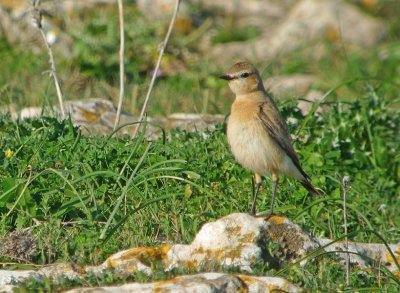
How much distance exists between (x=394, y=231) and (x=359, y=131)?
1509mm

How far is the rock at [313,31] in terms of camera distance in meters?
15.6

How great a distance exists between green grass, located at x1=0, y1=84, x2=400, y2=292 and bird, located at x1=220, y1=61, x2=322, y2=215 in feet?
1.27

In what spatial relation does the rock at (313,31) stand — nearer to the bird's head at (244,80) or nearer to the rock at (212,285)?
the bird's head at (244,80)

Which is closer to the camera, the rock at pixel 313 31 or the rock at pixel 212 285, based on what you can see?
the rock at pixel 212 285

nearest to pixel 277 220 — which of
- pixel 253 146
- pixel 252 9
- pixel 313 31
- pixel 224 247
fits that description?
pixel 224 247

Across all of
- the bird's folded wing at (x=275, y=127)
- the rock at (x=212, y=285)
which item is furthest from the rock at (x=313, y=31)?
the rock at (x=212, y=285)

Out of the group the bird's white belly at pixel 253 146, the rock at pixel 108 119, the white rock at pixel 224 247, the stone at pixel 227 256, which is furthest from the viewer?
the rock at pixel 108 119

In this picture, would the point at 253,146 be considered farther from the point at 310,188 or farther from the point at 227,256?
the point at 227,256

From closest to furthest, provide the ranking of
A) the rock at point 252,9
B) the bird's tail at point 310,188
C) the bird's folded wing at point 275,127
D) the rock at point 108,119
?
the bird's folded wing at point 275,127
the bird's tail at point 310,188
the rock at point 108,119
the rock at point 252,9

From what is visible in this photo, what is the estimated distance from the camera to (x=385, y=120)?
9.66 metres

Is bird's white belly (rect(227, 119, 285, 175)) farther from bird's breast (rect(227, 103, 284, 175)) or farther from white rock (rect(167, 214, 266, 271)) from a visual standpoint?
white rock (rect(167, 214, 266, 271))

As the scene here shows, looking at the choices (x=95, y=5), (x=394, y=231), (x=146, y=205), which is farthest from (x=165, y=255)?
(x=95, y=5)

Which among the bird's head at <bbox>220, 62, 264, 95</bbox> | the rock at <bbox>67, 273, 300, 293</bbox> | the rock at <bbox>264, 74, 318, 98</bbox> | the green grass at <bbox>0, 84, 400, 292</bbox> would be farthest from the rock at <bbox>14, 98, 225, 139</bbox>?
the rock at <bbox>67, 273, 300, 293</bbox>

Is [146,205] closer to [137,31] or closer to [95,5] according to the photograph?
[137,31]
